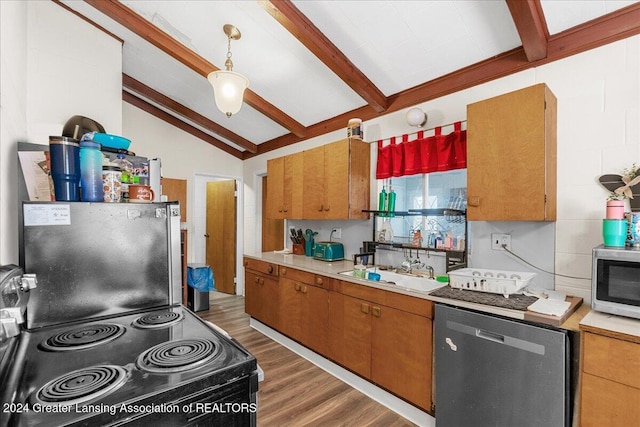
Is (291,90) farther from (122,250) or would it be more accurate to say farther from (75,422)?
(75,422)

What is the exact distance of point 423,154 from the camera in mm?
2604

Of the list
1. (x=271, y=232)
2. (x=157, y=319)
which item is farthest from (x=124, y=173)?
(x=271, y=232)

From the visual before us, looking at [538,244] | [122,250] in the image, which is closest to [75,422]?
[122,250]

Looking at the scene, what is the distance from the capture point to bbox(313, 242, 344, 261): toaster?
328 cm

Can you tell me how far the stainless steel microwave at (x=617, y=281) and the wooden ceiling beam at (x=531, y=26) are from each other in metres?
1.29

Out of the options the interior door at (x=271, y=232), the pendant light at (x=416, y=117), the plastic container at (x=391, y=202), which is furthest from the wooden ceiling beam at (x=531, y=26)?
the interior door at (x=271, y=232)

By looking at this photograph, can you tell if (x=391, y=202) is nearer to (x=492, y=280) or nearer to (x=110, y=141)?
(x=492, y=280)

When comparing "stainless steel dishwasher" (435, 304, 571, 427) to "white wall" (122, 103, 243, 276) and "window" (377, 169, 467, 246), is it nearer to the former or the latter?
"window" (377, 169, 467, 246)

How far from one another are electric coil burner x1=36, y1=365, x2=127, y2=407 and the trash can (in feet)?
11.9

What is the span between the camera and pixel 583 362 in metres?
1.34

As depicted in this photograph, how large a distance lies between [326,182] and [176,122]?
291 centimetres

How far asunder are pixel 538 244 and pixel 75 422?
2402 millimetres

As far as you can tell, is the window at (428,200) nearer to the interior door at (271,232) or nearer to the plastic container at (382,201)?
the plastic container at (382,201)

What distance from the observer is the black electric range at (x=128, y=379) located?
2.26 ft
